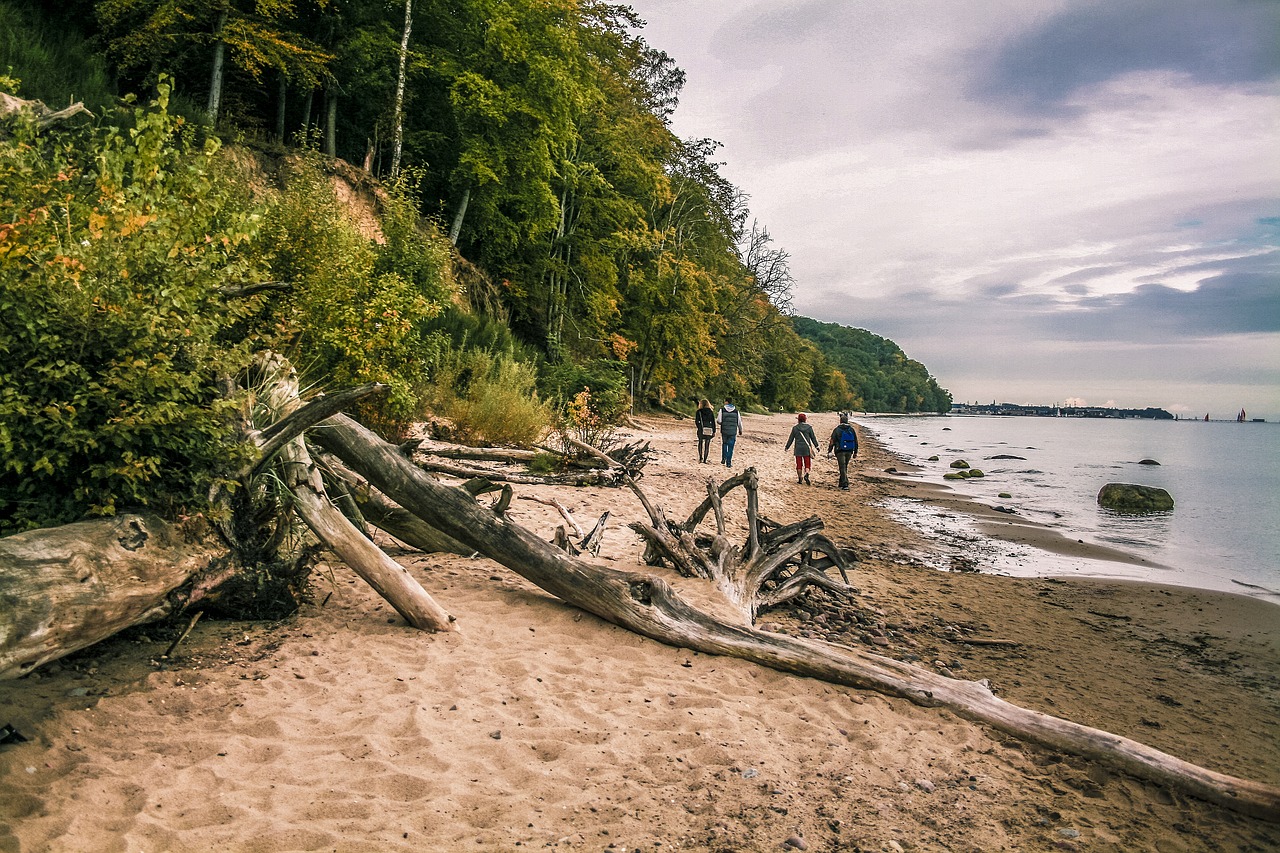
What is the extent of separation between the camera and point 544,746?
3.54 metres

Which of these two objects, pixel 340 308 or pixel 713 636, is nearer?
pixel 713 636

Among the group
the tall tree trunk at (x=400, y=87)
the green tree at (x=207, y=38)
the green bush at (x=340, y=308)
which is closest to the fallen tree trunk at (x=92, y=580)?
the green bush at (x=340, y=308)

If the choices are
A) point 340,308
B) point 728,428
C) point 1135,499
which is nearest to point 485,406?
point 340,308

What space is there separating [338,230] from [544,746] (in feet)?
30.0

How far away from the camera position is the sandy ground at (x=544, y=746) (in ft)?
9.27

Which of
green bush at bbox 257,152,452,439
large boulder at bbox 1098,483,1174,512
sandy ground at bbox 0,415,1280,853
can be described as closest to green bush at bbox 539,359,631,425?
green bush at bbox 257,152,452,439

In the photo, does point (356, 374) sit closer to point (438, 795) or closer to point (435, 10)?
point (438, 795)

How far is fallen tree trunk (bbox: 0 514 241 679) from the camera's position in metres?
2.87

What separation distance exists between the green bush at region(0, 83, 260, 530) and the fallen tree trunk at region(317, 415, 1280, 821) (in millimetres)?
1617

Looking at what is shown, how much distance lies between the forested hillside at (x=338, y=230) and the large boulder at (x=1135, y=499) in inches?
556

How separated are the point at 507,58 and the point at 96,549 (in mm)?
22061

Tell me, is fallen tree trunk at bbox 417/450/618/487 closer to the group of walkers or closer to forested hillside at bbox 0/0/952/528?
forested hillside at bbox 0/0/952/528

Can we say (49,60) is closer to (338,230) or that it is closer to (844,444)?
(338,230)

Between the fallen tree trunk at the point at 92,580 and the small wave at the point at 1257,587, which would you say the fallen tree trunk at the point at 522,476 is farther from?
the small wave at the point at 1257,587
